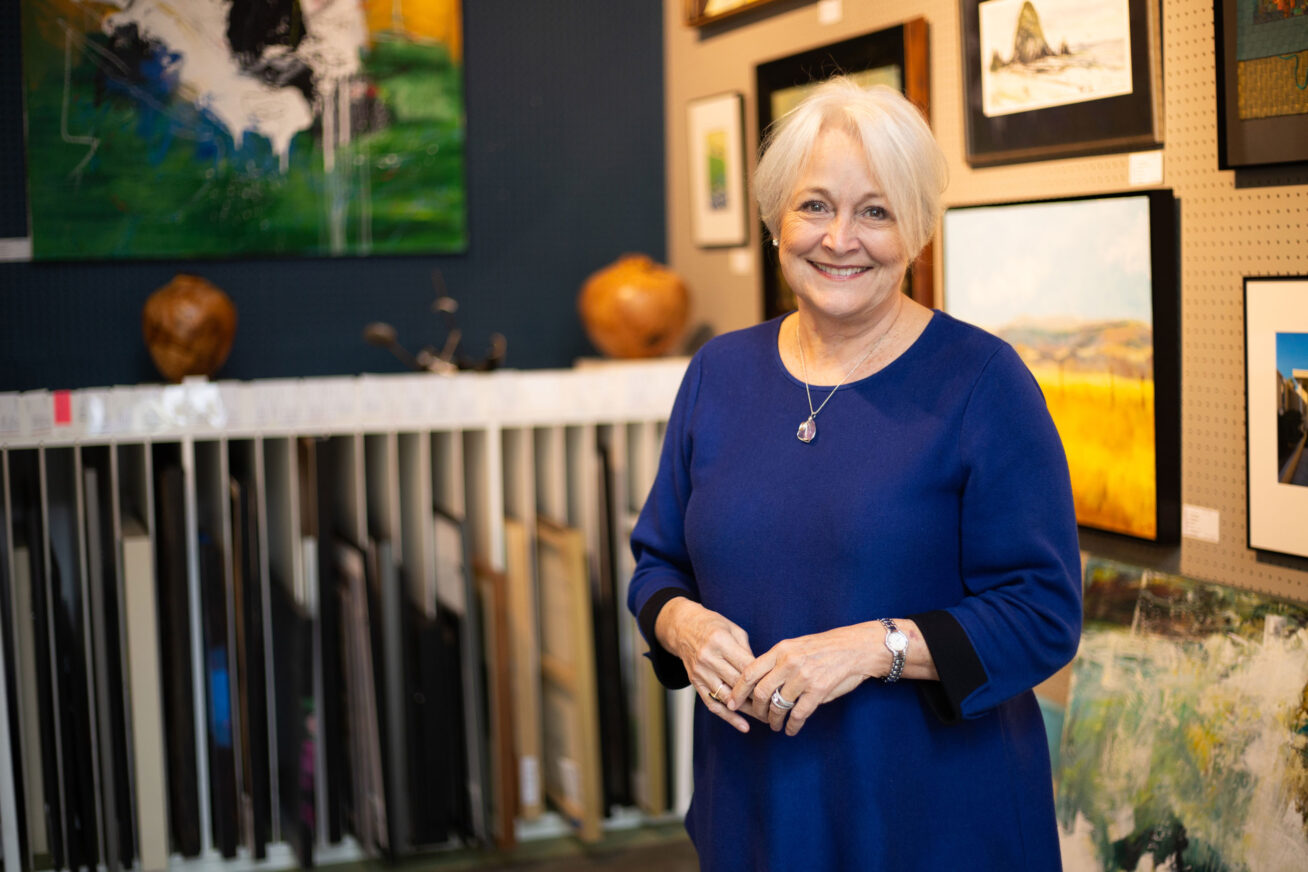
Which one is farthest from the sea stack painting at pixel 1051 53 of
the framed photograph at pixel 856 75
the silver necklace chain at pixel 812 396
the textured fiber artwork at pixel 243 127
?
the textured fiber artwork at pixel 243 127

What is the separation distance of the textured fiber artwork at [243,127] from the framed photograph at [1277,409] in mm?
2372

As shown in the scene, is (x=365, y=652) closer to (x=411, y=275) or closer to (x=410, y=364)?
(x=410, y=364)

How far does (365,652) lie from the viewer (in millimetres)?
2977

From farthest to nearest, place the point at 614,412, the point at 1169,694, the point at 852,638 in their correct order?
1. the point at 614,412
2. the point at 1169,694
3. the point at 852,638

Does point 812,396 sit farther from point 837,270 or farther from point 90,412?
point 90,412

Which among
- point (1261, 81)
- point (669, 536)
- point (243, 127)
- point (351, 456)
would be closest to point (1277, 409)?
point (1261, 81)

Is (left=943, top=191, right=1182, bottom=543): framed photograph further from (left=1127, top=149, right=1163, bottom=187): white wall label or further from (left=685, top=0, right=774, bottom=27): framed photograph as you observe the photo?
(left=685, top=0, right=774, bottom=27): framed photograph

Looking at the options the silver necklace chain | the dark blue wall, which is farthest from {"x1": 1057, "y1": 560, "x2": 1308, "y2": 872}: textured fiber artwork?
the dark blue wall

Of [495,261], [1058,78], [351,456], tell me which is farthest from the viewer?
[495,261]

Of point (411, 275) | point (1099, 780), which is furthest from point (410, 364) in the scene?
point (1099, 780)

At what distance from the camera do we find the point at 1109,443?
7.11 ft

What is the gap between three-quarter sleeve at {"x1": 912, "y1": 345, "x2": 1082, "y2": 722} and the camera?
1.41 meters

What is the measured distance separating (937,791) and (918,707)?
0.34 feet

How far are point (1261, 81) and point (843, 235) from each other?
0.81 m
